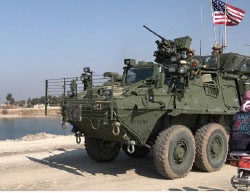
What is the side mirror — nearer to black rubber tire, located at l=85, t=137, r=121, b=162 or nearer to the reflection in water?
black rubber tire, located at l=85, t=137, r=121, b=162

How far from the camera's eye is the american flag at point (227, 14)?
1553 cm

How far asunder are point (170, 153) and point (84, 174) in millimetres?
1940

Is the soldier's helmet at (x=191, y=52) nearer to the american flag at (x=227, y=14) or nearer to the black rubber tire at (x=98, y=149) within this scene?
the black rubber tire at (x=98, y=149)

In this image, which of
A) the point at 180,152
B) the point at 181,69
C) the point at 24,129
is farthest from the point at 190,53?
the point at 24,129

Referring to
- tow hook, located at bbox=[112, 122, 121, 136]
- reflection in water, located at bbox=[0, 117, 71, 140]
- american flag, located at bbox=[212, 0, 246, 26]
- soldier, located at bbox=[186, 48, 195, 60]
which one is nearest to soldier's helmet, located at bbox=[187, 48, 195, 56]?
soldier, located at bbox=[186, 48, 195, 60]

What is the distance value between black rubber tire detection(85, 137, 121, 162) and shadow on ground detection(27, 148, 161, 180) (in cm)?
16

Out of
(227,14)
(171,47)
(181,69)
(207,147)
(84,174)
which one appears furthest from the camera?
(227,14)

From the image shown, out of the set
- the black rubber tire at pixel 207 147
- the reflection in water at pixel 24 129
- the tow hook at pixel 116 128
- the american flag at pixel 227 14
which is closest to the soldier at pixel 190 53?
the black rubber tire at pixel 207 147

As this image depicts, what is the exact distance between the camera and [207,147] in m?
8.98

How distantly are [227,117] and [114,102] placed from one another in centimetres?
365

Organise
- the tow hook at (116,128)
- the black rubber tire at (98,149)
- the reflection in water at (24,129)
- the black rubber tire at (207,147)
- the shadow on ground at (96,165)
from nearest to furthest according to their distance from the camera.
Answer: the tow hook at (116,128), the black rubber tire at (207,147), the shadow on ground at (96,165), the black rubber tire at (98,149), the reflection in water at (24,129)

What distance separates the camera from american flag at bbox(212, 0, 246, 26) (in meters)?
15.5

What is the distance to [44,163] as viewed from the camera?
10062mm

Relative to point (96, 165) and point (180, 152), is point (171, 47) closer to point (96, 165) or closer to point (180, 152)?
point (180, 152)
